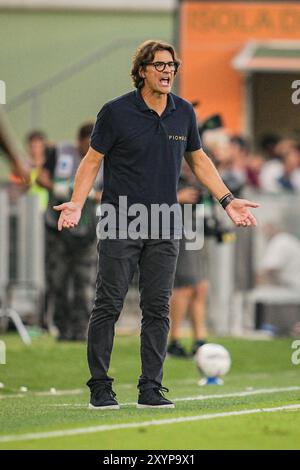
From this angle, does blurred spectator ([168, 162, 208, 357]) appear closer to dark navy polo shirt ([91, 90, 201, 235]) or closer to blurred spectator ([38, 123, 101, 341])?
blurred spectator ([38, 123, 101, 341])

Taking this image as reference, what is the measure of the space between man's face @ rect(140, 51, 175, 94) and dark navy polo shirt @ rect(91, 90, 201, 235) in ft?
0.42

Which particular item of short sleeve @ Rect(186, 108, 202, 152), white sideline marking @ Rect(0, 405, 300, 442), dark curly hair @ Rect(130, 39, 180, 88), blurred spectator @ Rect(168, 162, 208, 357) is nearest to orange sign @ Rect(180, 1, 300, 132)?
blurred spectator @ Rect(168, 162, 208, 357)

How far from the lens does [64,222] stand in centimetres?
933

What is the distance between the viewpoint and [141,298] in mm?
9523

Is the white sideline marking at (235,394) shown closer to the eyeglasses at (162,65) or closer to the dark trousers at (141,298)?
the dark trousers at (141,298)

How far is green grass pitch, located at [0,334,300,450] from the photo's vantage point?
7641 millimetres

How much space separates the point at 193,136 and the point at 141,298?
111cm

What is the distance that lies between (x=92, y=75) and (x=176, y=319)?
→ 31.9ft

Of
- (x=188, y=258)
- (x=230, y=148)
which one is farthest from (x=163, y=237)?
(x=230, y=148)

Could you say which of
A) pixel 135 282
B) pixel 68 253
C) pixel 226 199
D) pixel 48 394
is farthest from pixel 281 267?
pixel 226 199

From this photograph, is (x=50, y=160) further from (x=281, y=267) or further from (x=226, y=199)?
(x=226, y=199)

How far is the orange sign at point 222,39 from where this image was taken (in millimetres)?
26406
